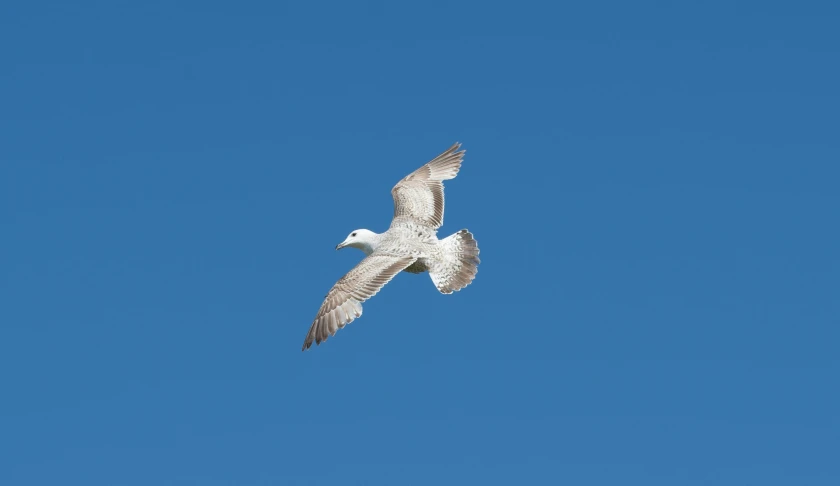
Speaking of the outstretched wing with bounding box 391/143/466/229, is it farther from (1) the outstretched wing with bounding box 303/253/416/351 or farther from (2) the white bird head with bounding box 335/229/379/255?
(1) the outstretched wing with bounding box 303/253/416/351

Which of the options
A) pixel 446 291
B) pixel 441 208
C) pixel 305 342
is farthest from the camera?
pixel 441 208

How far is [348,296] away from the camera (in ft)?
64.8

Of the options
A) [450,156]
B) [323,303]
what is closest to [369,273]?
[323,303]

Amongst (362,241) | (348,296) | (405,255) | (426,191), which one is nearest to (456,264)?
(405,255)

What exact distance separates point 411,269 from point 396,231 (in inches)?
47.8

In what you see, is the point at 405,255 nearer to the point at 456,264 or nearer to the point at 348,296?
the point at 456,264

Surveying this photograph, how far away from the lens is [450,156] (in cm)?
2659

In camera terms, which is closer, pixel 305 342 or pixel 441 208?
pixel 305 342

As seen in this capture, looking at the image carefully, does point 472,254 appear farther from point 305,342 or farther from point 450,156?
point 450,156

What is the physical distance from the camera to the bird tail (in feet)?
69.3

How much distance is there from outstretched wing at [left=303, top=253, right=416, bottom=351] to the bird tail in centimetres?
98

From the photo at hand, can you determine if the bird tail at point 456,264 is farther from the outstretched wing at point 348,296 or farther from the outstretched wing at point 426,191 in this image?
the outstretched wing at point 426,191

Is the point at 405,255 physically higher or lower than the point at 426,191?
lower

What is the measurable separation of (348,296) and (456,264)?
262cm
